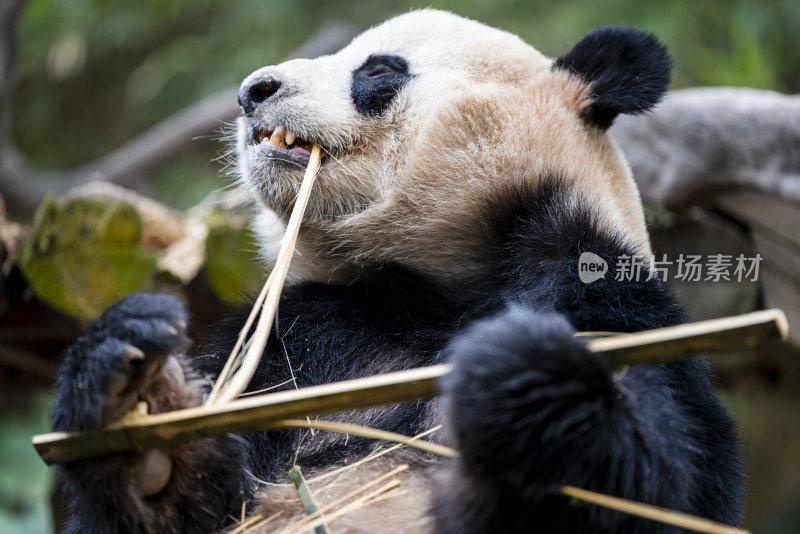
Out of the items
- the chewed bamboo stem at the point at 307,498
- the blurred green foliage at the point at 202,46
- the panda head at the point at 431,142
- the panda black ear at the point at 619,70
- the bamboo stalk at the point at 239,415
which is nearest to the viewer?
the bamboo stalk at the point at 239,415

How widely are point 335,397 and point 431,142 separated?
35.6 inches

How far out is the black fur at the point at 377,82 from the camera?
1.82m

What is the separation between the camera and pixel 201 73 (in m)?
5.89

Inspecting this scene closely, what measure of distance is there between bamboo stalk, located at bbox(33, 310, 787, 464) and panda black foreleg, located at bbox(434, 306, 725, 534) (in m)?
0.07

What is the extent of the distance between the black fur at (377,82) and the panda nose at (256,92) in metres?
0.19

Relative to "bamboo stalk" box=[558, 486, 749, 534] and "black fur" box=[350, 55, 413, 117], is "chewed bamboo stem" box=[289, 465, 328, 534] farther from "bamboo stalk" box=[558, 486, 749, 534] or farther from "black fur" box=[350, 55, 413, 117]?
"black fur" box=[350, 55, 413, 117]

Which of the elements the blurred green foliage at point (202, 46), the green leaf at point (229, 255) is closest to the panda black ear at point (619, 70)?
the green leaf at point (229, 255)

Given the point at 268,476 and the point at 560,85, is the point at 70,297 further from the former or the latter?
the point at 560,85

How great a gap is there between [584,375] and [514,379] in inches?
4.1

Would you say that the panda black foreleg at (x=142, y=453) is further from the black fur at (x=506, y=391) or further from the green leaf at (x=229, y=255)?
the green leaf at (x=229, y=255)

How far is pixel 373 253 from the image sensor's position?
1.80 meters

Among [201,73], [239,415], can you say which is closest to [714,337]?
[239,415]

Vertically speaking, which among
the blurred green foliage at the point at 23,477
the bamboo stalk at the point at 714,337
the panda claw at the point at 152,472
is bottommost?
the blurred green foliage at the point at 23,477

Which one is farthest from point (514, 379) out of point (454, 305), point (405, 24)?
point (405, 24)
